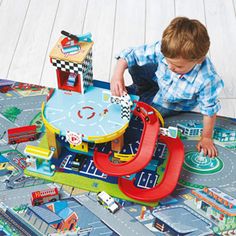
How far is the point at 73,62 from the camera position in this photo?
1505 mm

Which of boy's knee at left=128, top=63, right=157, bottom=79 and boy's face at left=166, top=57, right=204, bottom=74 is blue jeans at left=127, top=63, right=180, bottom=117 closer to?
boy's knee at left=128, top=63, right=157, bottom=79

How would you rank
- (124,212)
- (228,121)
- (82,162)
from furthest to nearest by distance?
(228,121) < (82,162) < (124,212)

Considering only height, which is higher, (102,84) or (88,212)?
(102,84)

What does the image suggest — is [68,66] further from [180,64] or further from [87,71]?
[180,64]

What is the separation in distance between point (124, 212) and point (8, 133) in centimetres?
50

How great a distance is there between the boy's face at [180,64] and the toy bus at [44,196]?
53 centimetres

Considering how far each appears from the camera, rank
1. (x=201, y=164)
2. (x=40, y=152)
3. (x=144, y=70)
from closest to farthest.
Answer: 1. (x=40, y=152)
2. (x=201, y=164)
3. (x=144, y=70)

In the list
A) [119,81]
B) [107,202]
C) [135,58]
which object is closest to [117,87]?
[119,81]

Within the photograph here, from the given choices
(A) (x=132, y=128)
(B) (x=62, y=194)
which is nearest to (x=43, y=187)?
(B) (x=62, y=194)

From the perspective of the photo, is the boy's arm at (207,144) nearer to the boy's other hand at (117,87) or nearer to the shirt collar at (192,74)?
the shirt collar at (192,74)

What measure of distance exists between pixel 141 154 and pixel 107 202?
0.60 feet

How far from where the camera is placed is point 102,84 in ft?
5.44

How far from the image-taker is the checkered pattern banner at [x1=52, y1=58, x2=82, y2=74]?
152 centimetres

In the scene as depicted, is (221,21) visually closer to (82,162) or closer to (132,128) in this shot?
(132,128)
